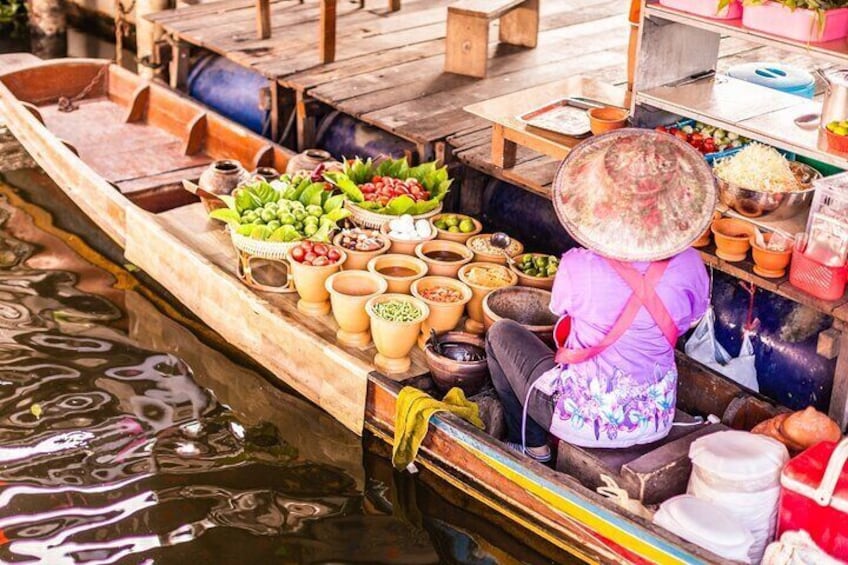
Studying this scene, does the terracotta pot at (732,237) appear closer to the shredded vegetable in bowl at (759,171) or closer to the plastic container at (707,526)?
the shredded vegetable in bowl at (759,171)

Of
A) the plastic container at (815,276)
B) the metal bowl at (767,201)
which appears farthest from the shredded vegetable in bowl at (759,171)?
the plastic container at (815,276)

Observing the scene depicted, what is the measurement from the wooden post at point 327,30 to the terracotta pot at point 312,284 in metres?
2.40

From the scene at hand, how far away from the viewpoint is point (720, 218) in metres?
5.53

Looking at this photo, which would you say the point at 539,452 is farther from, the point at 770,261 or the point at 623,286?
the point at 770,261

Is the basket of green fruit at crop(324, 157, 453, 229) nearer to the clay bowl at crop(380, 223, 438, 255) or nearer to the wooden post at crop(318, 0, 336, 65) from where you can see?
the clay bowl at crop(380, 223, 438, 255)

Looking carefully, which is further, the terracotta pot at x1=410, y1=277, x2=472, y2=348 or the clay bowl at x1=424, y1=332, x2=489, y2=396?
the terracotta pot at x1=410, y1=277, x2=472, y2=348

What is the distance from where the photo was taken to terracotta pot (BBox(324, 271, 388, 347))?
5.93 metres

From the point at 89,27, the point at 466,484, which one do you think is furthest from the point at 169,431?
the point at 89,27

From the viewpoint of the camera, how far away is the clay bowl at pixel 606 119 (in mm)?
5957

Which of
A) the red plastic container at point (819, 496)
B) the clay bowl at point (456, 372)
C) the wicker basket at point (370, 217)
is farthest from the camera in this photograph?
the wicker basket at point (370, 217)

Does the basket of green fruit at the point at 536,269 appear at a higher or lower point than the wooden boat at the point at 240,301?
higher

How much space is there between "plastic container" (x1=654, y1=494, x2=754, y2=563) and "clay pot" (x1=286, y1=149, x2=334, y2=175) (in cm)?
358

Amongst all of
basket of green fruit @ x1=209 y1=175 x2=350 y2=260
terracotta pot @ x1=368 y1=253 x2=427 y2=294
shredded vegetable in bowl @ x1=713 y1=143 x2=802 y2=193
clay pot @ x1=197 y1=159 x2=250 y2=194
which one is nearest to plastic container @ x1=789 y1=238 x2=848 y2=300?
shredded vegetable in bowl @ x1=713 y1=143 x2=802 y2=193

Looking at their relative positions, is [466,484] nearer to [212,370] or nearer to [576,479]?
[576,479]
